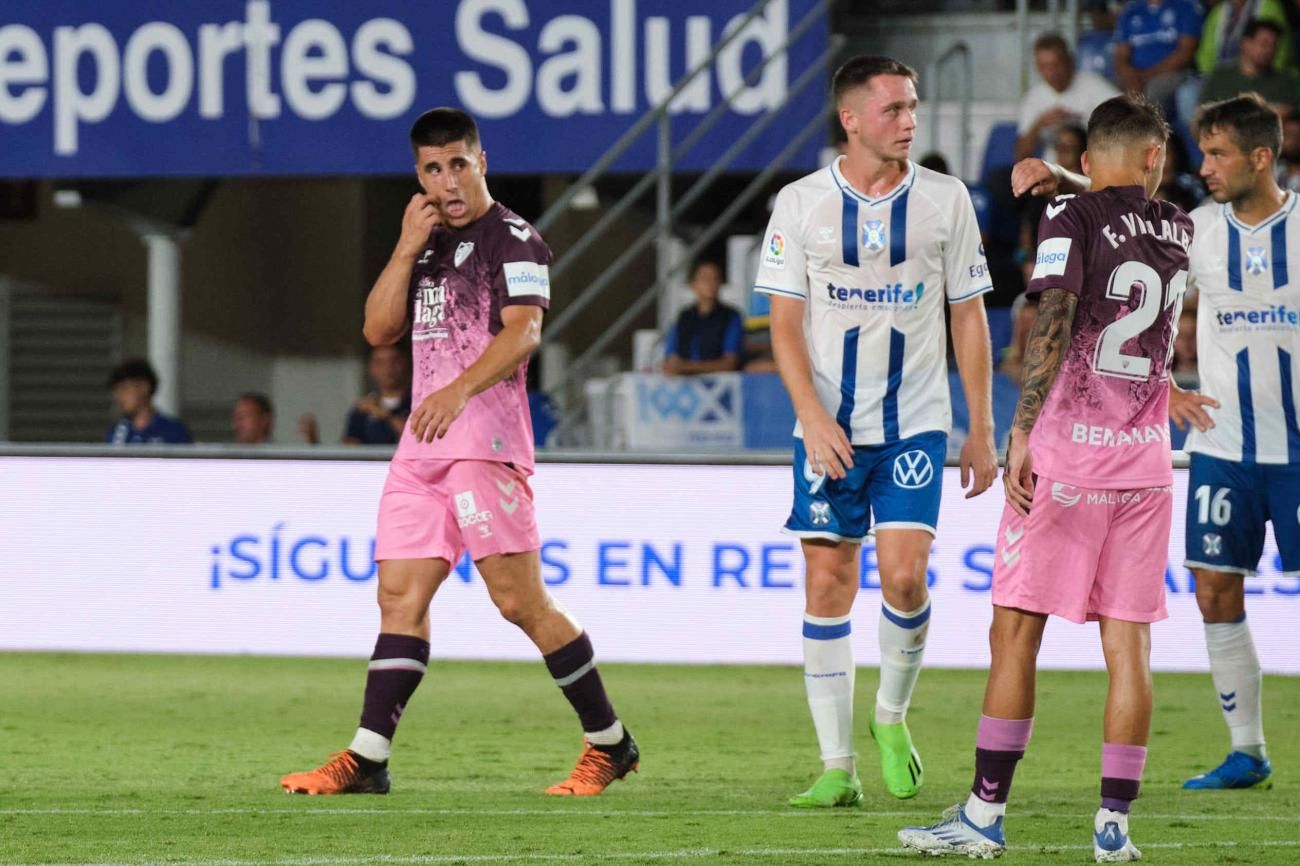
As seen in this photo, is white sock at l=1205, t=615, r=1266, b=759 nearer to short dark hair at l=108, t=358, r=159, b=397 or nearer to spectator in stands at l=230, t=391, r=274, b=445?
short dark hair at l=108, t=358, r=159, b=397

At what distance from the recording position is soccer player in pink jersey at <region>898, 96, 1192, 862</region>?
4863 millimetres

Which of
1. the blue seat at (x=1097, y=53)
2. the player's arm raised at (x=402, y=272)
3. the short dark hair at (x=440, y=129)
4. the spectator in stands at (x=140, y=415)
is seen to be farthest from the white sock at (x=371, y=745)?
the blue seat at (x=1097, y=53)

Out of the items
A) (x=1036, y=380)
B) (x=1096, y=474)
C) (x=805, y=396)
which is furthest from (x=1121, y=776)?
(x=805, y=396)

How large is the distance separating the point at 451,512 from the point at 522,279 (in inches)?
27.3

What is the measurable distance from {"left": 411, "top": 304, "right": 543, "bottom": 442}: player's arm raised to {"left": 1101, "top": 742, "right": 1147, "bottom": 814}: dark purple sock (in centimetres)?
203

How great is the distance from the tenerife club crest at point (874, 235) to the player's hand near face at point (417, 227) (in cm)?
121

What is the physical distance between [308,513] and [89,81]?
220 inches

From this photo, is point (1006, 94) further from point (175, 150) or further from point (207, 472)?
point (207, 472)

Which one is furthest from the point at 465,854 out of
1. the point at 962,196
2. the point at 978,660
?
the point at 978,660

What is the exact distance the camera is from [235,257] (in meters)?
19.7

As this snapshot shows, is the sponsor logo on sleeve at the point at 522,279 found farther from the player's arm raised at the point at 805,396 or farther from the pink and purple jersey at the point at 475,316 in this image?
the player's arm raised at the point at 805,396

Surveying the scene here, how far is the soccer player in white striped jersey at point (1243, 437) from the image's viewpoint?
6.55 m

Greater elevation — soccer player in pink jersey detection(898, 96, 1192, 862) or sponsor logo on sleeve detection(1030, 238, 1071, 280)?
sponsor logo on sleeve detection(1030, 238, 1071, 280)

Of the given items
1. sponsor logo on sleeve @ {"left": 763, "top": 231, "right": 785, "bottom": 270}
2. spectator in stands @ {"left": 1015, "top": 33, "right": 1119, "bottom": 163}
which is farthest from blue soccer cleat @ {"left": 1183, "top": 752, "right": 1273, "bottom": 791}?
spectator in stands @ {"left": 1015, "top": 33, "right": 1119, "bottom": 163}
